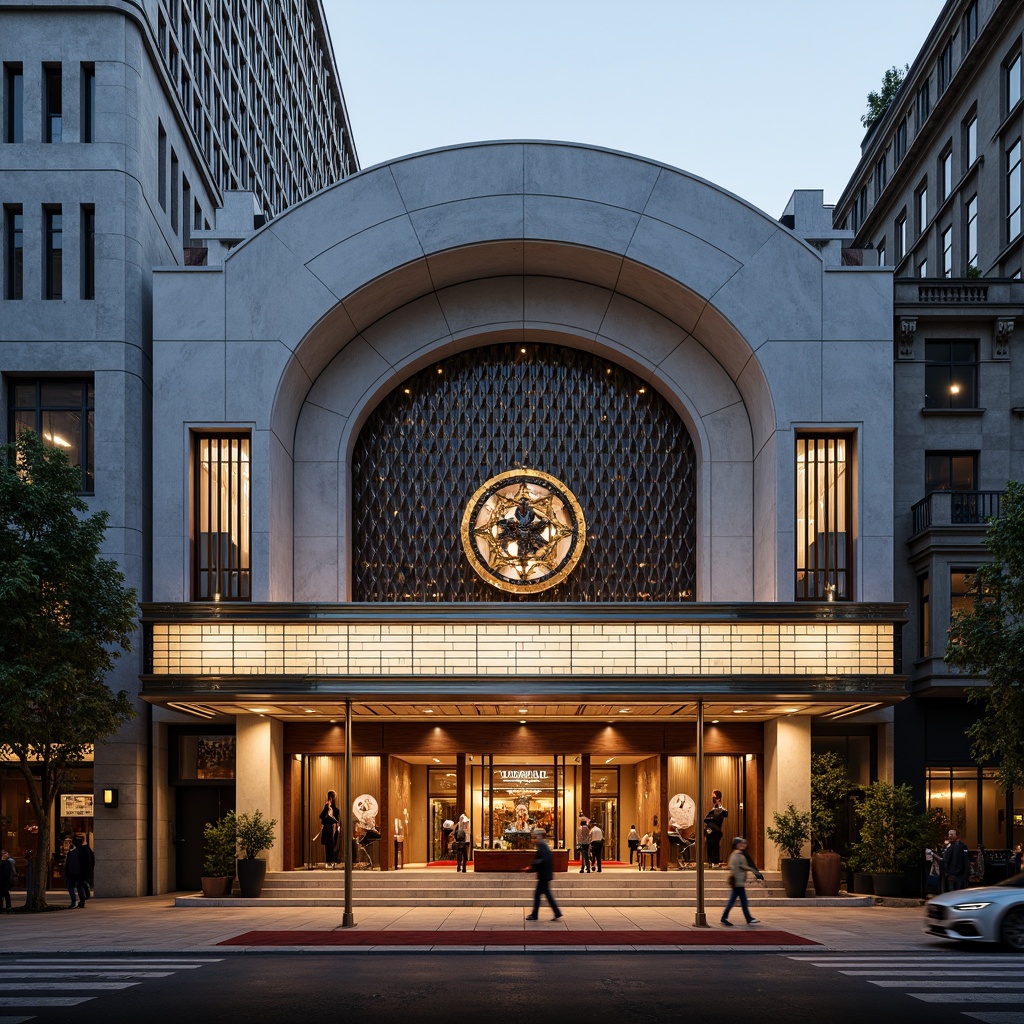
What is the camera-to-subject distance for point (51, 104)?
1261 inches

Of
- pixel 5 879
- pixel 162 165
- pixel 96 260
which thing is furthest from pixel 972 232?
pixel 5 879

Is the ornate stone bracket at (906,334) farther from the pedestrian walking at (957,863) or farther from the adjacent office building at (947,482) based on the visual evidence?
the pedestrian walking at (957,863)

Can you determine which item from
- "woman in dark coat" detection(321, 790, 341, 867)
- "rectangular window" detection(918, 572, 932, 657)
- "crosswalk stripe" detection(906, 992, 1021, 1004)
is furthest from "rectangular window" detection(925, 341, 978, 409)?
Result: "crosswalk stripe" detection(906, 992, 1021, 1004)

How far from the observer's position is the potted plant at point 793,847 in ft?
91.5

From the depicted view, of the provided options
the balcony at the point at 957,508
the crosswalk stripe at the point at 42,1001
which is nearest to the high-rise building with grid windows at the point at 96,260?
the crosswalk stripe at the point at 42,1001

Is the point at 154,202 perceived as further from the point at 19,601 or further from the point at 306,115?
the point at 306,115

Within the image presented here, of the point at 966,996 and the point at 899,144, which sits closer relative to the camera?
the point at 966,996

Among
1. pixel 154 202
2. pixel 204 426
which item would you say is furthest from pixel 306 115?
pixel 204 426

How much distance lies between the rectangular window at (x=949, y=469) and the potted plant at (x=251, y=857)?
20.3 m

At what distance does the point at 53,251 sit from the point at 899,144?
41653mm

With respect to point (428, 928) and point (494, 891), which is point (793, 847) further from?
point (428, 928)

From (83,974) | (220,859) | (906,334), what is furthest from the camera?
(906,334)

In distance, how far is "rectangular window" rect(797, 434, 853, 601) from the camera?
100 feet

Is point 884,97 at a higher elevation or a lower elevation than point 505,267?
higher
